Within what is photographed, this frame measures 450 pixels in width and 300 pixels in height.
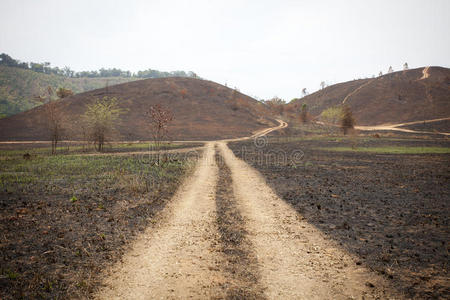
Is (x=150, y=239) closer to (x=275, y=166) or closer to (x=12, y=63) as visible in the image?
(x=275, y=166)

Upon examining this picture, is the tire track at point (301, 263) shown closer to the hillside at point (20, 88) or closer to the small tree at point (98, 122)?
the small tree at point (98, 122)

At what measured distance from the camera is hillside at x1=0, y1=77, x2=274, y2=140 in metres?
66.1

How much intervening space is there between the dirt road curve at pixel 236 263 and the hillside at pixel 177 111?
55.9 meters

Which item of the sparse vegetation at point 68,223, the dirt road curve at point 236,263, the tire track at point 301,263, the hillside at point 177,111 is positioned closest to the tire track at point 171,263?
the dirt road curve at point 236,263

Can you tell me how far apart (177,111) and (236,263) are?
284 feet

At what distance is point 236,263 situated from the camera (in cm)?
679

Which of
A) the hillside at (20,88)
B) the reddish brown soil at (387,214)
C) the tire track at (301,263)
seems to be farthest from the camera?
the hillside at (20,88)

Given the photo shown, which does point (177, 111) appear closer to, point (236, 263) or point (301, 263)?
point (236, 263)

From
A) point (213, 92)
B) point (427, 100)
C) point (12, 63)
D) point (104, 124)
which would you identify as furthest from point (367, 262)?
point (12, 63)

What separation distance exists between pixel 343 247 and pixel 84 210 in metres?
11.2

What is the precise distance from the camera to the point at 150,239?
8312 millimetres

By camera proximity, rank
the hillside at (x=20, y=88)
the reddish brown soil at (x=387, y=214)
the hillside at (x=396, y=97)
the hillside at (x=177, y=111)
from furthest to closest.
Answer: the hillside at (x=20, y=88)
the hillside at (x=396, y=97)
the hillside at (x=177, y=111)
the reddish brown soil at (x=387, y=214)

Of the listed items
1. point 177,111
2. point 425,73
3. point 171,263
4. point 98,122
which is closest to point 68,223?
point 171,263

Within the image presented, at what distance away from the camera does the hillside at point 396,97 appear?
96.6 metres
